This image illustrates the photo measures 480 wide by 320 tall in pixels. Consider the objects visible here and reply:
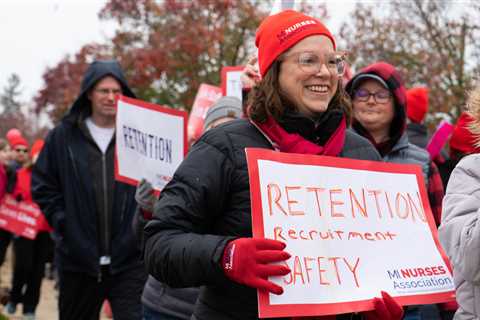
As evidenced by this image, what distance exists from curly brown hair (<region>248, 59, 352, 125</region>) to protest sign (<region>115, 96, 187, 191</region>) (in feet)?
5.98

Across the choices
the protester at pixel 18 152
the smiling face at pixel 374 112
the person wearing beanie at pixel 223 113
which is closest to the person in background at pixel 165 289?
the person wearing beanie at pixel 223 113

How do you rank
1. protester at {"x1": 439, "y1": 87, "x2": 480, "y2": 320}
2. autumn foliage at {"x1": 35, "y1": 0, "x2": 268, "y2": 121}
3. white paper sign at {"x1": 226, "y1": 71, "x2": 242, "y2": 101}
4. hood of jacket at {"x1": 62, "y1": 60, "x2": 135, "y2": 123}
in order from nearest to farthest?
protester at {"x1": 439, "y1": 87, "x2": 480, "y2": 320} → hood of jacket at {"x1": 62, "y1": 60, "x2": 135, "y2": 123} → white paper sign at {"x1": 226, "y1": 71, "x2": 242, "y2": 101} → autumn foliage at {"x1": 35, "y1": 0, "x2": 268, "y2": 121}

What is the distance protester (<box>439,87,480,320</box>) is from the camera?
258 centimetres

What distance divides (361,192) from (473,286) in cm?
52

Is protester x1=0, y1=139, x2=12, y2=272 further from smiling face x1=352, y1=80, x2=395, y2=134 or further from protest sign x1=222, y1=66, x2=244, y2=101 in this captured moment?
smiling face x1=352, y1=80, x2=395, y2=134

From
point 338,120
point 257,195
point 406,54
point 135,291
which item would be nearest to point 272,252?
point 257,195

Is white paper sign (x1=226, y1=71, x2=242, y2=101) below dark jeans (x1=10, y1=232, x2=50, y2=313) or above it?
above

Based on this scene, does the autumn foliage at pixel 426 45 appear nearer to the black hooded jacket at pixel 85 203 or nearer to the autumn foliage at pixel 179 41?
the autumn foliage at pixel 179 41

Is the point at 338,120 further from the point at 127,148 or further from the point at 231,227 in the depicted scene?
the point at 127,148

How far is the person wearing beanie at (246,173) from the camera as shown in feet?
7.70

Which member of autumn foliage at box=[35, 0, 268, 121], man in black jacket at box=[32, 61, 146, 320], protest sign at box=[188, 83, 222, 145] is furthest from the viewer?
autumn foliage at box=[35, 0, 268, 121]

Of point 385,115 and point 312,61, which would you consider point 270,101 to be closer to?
point 312,61

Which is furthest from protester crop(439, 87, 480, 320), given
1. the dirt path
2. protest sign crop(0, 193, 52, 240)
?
the dirt path

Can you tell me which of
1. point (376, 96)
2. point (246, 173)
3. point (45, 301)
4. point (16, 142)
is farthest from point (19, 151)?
point (246, 173)
